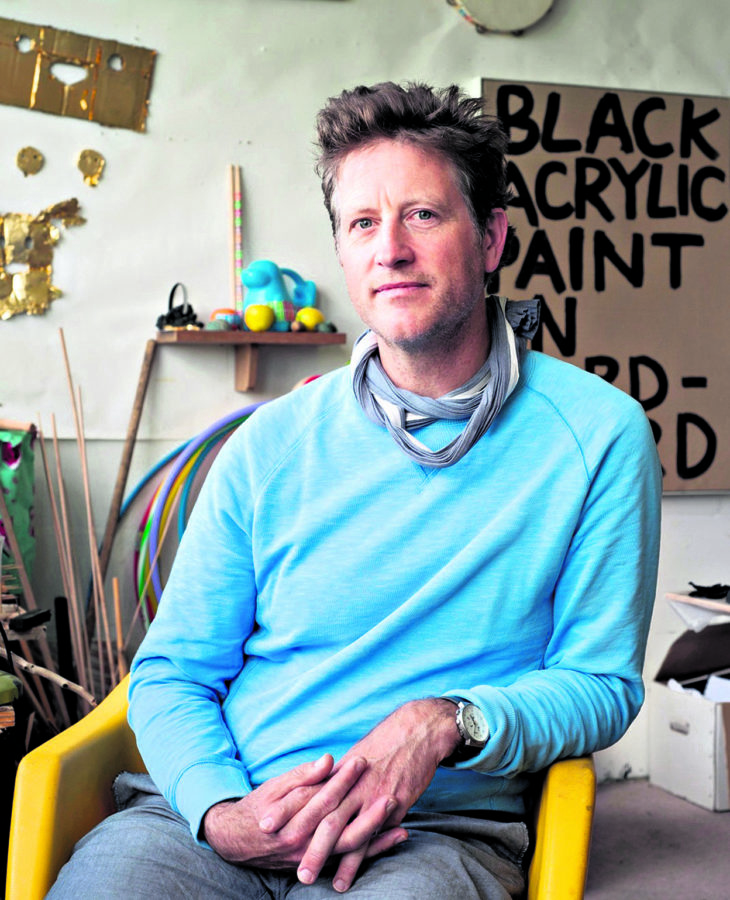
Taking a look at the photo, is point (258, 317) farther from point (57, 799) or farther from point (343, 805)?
point (343, 805)

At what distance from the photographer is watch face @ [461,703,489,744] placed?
116 cm

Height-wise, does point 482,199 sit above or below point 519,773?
above

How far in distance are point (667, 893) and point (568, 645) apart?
4.90 feet

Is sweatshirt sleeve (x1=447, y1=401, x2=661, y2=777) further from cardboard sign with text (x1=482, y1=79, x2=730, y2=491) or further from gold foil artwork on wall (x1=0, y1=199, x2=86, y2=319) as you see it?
gold foil artwork on wall (x1=0, y1=199, x2=86, y2=319)

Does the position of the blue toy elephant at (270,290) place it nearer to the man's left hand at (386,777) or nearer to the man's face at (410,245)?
the man's face at (410,245)

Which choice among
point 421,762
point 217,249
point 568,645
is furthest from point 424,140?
point 217,249

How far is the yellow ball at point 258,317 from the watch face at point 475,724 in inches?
68.0

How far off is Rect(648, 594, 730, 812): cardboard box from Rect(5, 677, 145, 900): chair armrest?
5.97 feet

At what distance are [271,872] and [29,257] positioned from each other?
6.60 feet

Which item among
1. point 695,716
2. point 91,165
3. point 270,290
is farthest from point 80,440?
point 695,716

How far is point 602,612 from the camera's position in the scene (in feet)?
4.17

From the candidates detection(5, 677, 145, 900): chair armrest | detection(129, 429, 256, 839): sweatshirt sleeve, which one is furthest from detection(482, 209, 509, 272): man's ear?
detection(5, 677, 145, 900): chair armrest

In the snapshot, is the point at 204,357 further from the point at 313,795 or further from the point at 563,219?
the point at 313,795

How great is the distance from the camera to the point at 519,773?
1.29 metres
